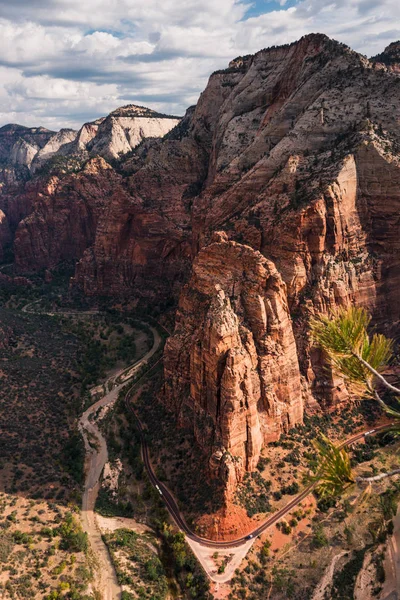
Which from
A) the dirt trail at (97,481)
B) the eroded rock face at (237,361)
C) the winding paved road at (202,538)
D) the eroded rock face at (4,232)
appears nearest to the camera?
the dirt trail at (97,481)

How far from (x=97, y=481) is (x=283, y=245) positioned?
40.5 m

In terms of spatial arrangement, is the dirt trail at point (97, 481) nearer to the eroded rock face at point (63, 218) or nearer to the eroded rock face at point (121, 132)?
the eroded rock face at point (63, 218)

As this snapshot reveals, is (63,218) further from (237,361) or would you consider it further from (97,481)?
(237,361)

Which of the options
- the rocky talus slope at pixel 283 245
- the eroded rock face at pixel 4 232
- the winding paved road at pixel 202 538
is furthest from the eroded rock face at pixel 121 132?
the winding paved road at pixel 202 538

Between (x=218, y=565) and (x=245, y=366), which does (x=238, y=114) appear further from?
(x=218, y=565)

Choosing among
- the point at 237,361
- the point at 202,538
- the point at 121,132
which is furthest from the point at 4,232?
the point at 202,538

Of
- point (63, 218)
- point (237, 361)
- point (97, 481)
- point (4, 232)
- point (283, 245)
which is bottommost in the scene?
point (97, 481)

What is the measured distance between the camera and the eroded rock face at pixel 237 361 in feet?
158

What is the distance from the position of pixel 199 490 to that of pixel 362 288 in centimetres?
3487

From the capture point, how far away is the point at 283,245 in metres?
59.2

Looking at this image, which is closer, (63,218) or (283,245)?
(283,245)

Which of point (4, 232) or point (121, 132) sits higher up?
point (121, 132)

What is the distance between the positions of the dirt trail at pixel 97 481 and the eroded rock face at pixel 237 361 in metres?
14.4

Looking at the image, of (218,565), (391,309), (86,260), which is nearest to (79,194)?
(86,260)
